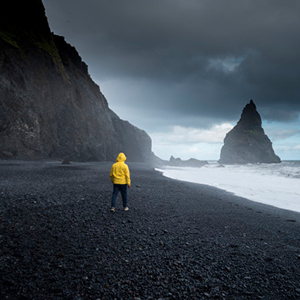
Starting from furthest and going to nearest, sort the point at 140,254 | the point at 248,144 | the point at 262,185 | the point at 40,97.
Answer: the point at 248,144 < the point at 40,97 < the point at 262,185 < the point at 140,254

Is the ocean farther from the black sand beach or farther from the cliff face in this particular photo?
the cliff face

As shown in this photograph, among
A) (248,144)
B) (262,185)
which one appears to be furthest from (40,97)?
(248,144)

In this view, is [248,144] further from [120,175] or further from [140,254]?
[140,254]

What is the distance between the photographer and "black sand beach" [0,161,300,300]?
3.10 m

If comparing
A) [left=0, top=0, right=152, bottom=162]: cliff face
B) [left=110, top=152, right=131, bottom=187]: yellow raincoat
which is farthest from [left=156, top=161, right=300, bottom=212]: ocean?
[left=0, top=0, right=152, bottom=162]: cliff face

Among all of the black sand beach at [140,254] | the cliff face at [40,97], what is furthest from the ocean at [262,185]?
the cliff face at [40,97]

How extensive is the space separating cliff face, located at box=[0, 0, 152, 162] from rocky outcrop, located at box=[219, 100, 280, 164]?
275 feet

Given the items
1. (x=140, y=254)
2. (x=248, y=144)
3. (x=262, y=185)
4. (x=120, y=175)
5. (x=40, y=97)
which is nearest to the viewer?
(x=140, y=254)

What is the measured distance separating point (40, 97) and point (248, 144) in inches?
4203

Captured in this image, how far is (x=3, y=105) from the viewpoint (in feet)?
88.1

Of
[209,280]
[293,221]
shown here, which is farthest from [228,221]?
[209,280]

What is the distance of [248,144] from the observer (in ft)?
353

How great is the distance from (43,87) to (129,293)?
41162mm

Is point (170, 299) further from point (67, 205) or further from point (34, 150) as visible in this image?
point (34, 150)
